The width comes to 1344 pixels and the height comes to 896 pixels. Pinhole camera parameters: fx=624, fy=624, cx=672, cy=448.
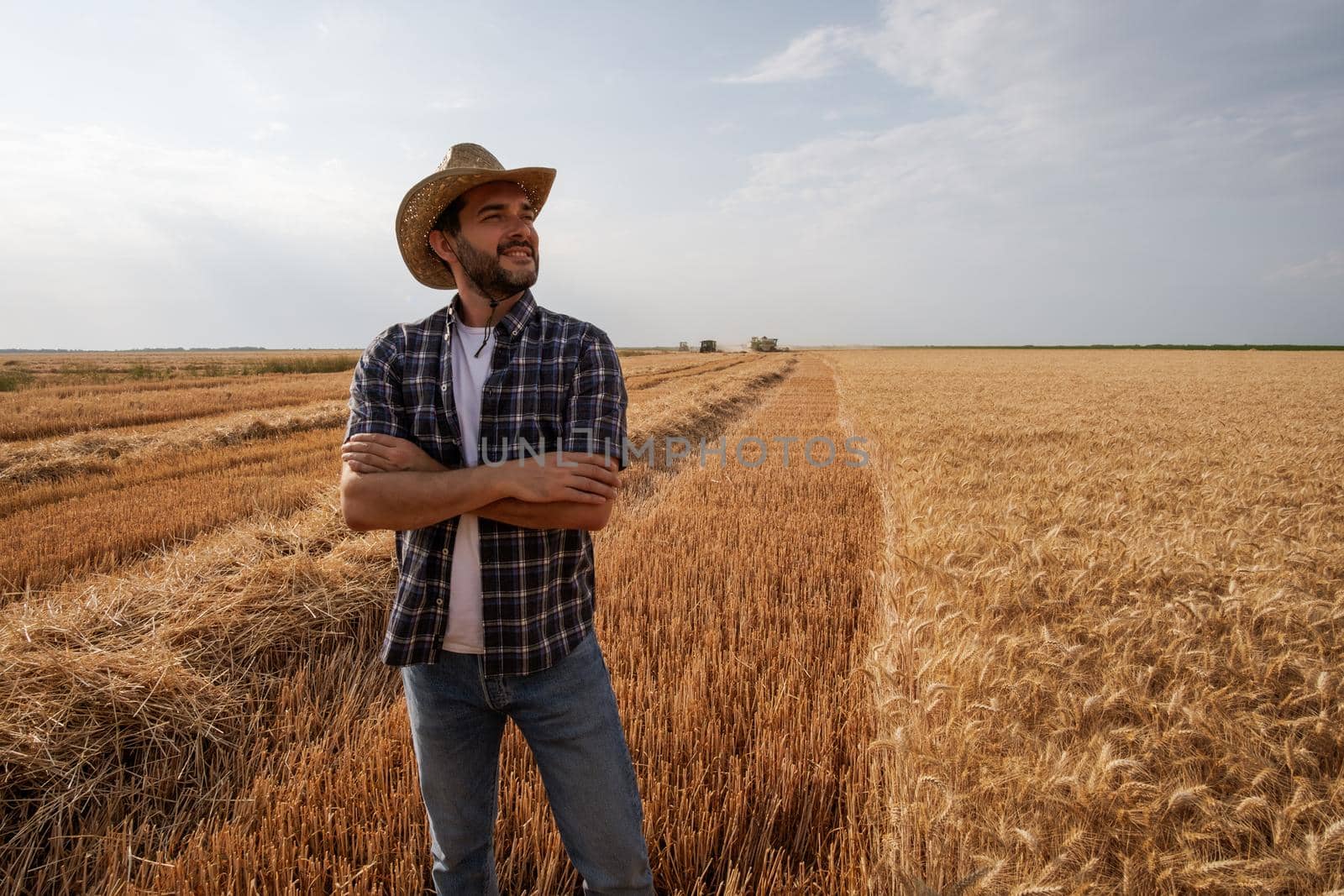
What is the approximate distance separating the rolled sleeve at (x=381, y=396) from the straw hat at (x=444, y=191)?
0.40 m

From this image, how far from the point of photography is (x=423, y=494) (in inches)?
61.6

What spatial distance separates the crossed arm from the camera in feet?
5.05

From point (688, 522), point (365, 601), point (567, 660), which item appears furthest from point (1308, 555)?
point (365, 601)

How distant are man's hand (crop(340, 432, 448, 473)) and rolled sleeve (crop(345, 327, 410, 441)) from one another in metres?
0.06

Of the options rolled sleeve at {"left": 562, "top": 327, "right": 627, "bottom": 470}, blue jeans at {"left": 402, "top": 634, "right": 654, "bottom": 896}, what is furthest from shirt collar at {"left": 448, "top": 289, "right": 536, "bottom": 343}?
blue jeans at {"left": 402, "top": 634, "right": 654, "bottom": 896}

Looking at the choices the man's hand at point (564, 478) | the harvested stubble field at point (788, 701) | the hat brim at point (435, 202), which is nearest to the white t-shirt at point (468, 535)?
the man's hand at point (564, 478)

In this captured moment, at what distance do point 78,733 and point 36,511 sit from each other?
566cm

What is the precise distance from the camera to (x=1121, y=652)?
313 centimetres

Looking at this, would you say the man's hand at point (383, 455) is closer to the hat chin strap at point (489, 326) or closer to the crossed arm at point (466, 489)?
the crossed arm at point (466, 489)

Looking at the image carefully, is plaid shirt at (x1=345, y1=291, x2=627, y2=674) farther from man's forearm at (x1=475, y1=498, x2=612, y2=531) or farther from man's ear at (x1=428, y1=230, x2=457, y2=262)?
man's ear at (x1=428, y1=230, x2=457, y2=262)

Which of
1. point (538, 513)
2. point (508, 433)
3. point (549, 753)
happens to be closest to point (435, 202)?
point (508, 433)

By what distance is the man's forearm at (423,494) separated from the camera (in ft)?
5.06

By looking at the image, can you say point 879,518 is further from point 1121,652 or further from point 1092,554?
point 1121,652

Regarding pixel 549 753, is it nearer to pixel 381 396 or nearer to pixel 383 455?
pixel 383 455
